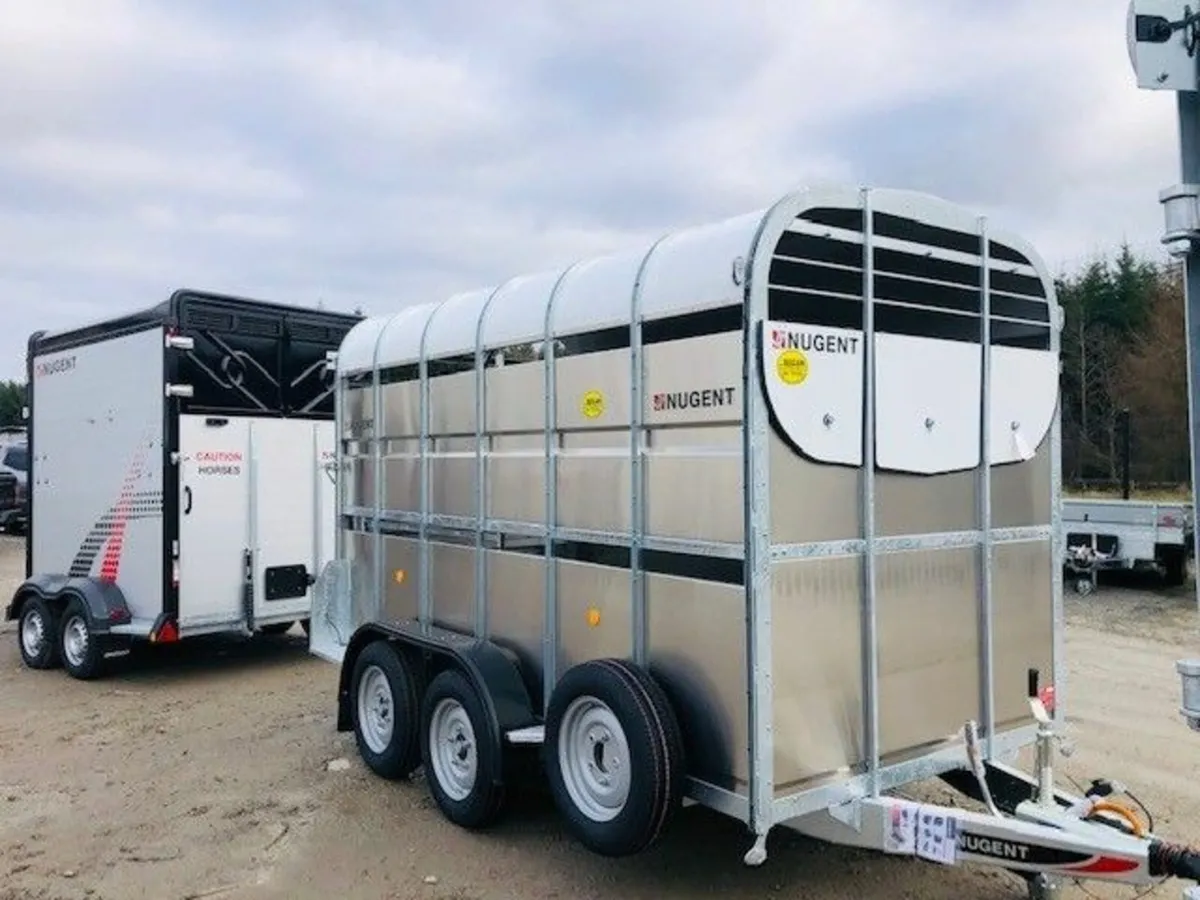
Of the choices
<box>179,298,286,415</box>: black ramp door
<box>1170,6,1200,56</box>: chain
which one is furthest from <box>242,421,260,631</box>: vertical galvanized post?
<box>1170,6,1200,56</box>: chain

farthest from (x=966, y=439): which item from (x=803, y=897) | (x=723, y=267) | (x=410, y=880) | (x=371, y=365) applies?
(x=371, y=365)

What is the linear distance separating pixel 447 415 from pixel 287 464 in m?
3.74

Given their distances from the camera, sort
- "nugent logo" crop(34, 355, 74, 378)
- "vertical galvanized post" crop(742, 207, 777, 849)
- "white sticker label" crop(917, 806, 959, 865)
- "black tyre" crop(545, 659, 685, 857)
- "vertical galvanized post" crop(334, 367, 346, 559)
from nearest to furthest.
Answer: "white sticker label" crop(917, 806, 959, 865) → "vertical galvanized post" crop(742, 207, 777, 849) → "black tyre" crop(545, 659, 685, 857) → "vertical galvanized post" crop(334, 367, 346, 559) → "nugent logo" crop(34, 355, 74, 378)

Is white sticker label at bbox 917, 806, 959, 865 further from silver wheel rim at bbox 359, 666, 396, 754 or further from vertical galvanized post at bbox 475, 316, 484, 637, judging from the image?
silver wheel rim at bbox 359, 666, 396, 754

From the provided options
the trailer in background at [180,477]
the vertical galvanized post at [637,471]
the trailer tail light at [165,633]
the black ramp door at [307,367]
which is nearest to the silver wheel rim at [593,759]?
the vertical galvanized post at [637,471]

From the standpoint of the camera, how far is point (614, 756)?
399 cm

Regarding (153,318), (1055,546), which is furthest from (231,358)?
(1055,546)

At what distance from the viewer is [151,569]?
795 centimetres

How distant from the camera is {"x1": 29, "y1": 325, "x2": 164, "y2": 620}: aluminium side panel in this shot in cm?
798

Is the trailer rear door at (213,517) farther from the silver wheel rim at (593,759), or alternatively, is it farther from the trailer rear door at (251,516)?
the silver wheel rim at (593,759)

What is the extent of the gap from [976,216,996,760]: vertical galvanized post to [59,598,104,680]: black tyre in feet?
22.6

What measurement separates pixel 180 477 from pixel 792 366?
5951 millimetres

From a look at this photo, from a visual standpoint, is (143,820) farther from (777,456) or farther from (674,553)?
(777,456)

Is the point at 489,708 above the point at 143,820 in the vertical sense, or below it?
above
